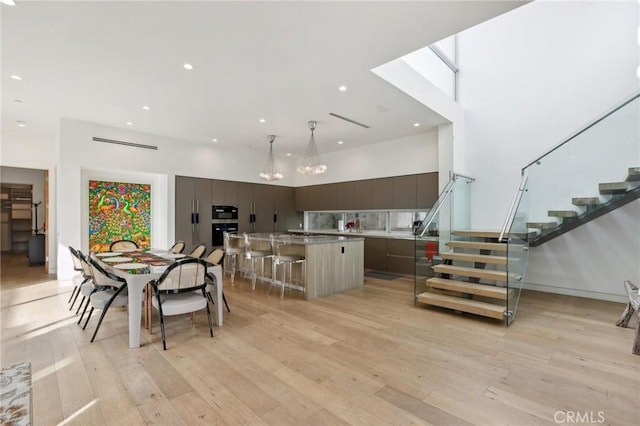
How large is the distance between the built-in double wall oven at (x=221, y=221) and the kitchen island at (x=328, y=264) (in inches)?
90.6

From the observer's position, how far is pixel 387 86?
13.6 feet

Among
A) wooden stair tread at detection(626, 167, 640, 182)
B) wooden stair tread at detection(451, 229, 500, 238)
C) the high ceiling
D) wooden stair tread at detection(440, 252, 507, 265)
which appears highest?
the high ceiling

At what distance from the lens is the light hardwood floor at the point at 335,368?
198 centimetres

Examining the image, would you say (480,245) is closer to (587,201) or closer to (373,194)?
(587,201)

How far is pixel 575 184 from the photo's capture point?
14.2 ft

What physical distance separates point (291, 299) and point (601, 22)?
6.41 metres

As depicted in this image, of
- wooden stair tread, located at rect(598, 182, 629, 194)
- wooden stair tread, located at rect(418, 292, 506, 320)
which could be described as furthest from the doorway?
wooden stair tread, located at rect(598, 182, 629, 194)

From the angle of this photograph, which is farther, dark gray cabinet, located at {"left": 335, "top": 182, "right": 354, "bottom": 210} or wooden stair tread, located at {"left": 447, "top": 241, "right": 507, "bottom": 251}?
dark gray cabinet, located at {"left": 335, "top": 182, "right": 354, "bottom": 210}

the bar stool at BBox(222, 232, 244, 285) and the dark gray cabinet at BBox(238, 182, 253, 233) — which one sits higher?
the dark gray cabinet at BBox(238, 182, 253, 233)

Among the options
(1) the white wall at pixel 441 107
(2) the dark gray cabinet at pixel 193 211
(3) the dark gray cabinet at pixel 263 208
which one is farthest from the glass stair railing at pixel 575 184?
(2) the dark gray cabinet at pixel 193 211

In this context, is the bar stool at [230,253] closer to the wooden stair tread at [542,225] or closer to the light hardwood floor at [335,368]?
the light hardwood floor at [335,368]

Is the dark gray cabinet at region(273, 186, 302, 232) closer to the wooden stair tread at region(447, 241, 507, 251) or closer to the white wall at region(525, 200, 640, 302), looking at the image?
the wooden stair tread at region(447, 241, 507, 251)

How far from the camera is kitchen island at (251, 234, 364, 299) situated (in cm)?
474

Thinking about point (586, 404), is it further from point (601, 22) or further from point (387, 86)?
point (601, 22)
